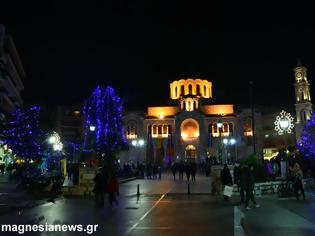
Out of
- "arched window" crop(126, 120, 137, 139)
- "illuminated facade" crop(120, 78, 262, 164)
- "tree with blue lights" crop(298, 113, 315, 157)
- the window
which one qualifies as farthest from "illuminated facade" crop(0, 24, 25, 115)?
the window

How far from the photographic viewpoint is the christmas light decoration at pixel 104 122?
45.4 m

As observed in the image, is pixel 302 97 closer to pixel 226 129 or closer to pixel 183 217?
pixel 226 129

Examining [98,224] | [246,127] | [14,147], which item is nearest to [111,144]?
[14,147]

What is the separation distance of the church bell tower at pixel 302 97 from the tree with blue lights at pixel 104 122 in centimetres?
3372

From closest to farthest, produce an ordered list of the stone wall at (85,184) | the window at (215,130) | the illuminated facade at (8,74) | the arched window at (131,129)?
the stone wall at (85,184)
the illuminated facade at (8,74)
the window at (215,130)
the arched window at (131,129)

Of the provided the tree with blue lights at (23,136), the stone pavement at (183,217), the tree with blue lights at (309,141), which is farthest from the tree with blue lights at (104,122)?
the stone pavement at (183,217)

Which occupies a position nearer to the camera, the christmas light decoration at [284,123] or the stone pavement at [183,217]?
the stone pavement at [183,217]

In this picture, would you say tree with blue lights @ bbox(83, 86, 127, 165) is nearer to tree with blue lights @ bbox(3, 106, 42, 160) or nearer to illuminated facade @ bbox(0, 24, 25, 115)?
tree with blue lights @ bbox(3, 106, 42, 160)

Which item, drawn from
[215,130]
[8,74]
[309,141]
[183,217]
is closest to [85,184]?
[183,217]

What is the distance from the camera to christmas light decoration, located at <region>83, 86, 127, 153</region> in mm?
45375

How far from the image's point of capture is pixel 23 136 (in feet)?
125

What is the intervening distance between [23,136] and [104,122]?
37.3ft

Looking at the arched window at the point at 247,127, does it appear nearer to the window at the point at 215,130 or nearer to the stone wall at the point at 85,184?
the window at the point at 215,130

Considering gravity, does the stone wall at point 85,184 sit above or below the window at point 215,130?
below
